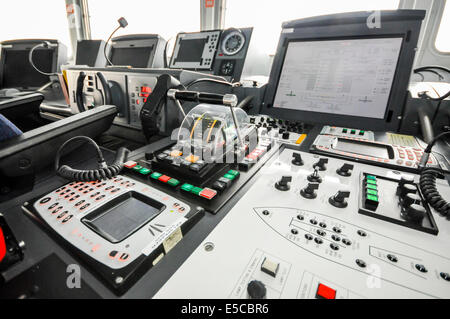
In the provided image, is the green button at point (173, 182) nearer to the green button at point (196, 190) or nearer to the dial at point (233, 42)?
the green button at point (196, 190)

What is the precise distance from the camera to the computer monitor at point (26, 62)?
2.44 meters

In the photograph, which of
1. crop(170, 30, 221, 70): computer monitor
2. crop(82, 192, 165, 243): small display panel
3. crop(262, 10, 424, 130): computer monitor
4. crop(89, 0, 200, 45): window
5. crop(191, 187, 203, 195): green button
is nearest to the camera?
crop(82, 192, 165, 243): small display panel

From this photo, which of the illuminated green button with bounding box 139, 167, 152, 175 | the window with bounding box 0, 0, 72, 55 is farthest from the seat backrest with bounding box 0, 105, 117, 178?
the window with bounding box 0, 0, 72, 55

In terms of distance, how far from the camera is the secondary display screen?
1785 mm

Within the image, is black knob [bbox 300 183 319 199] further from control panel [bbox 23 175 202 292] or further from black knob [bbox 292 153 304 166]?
control panel [bbox 23 175 202 292]

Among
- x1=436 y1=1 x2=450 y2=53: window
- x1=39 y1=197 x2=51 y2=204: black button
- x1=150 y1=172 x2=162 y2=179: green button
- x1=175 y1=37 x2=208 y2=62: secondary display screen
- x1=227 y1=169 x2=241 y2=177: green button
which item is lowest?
x1=39 y1=197 x2=51 y2=204: black button

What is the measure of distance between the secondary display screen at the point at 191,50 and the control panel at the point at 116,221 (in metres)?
1.52

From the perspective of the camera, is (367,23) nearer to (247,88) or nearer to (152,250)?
(247,88)

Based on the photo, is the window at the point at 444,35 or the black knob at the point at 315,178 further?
the window at the point at 444,35

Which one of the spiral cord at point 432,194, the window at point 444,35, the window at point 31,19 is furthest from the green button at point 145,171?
the window at point 31,19

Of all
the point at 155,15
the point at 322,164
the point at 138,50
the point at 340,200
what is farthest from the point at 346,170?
the point at 155,15

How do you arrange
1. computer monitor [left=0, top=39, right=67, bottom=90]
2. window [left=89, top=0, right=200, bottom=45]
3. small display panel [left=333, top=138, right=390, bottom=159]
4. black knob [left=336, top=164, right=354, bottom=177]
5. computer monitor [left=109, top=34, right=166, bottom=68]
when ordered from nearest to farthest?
1. black knob [left=336, top=164, right=354, bottom=177]
2. small display panel [left=333, top=138, right=390, bottom=159]
3. computer monitor [left=109, top=34, right=166, bottom=68]
4. computer monitor [left=0, top=39, right=67, bottom=90]
5. window [left=89, top=0, right=200, bottom=45]

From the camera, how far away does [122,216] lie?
19.3 inches

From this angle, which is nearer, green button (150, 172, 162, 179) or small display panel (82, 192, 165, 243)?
small display panel (82, 192, 165, 243)
